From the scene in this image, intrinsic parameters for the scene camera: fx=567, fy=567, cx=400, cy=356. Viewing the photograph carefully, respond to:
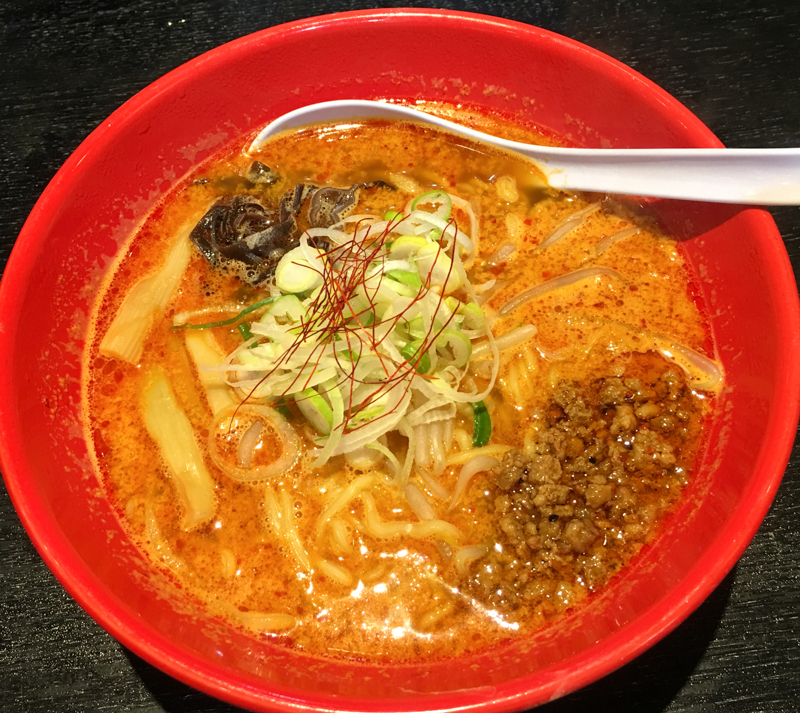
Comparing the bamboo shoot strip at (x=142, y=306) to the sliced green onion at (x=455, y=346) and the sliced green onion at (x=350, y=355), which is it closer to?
the sliced green onion at (x=350, y=355)

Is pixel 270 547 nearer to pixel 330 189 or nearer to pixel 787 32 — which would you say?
pixel 330 189

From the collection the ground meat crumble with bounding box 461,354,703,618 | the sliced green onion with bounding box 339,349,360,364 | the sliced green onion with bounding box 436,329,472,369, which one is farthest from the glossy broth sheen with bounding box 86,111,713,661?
the sliced green onion with bounding box 339,349,360,364

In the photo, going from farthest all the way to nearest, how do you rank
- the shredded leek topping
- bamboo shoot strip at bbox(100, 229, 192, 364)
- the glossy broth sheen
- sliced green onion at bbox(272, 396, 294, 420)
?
bamboo shoot strip at bbox(100, 229, 192, 364)
sliced green onion at bbox(272, 396, 294, 420)
the shredded leek topping
the glossy broth sheen

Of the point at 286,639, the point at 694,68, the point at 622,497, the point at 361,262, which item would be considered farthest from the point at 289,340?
the point at 694,68

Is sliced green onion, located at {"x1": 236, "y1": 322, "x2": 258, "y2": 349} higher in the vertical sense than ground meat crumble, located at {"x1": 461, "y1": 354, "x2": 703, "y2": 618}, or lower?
higher

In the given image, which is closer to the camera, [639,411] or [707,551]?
[707,551]

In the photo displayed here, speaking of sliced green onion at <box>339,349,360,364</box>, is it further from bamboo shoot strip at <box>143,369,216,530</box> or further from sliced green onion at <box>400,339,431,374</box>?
bamboo shoot strip at <box>143,369,216,530</box>
